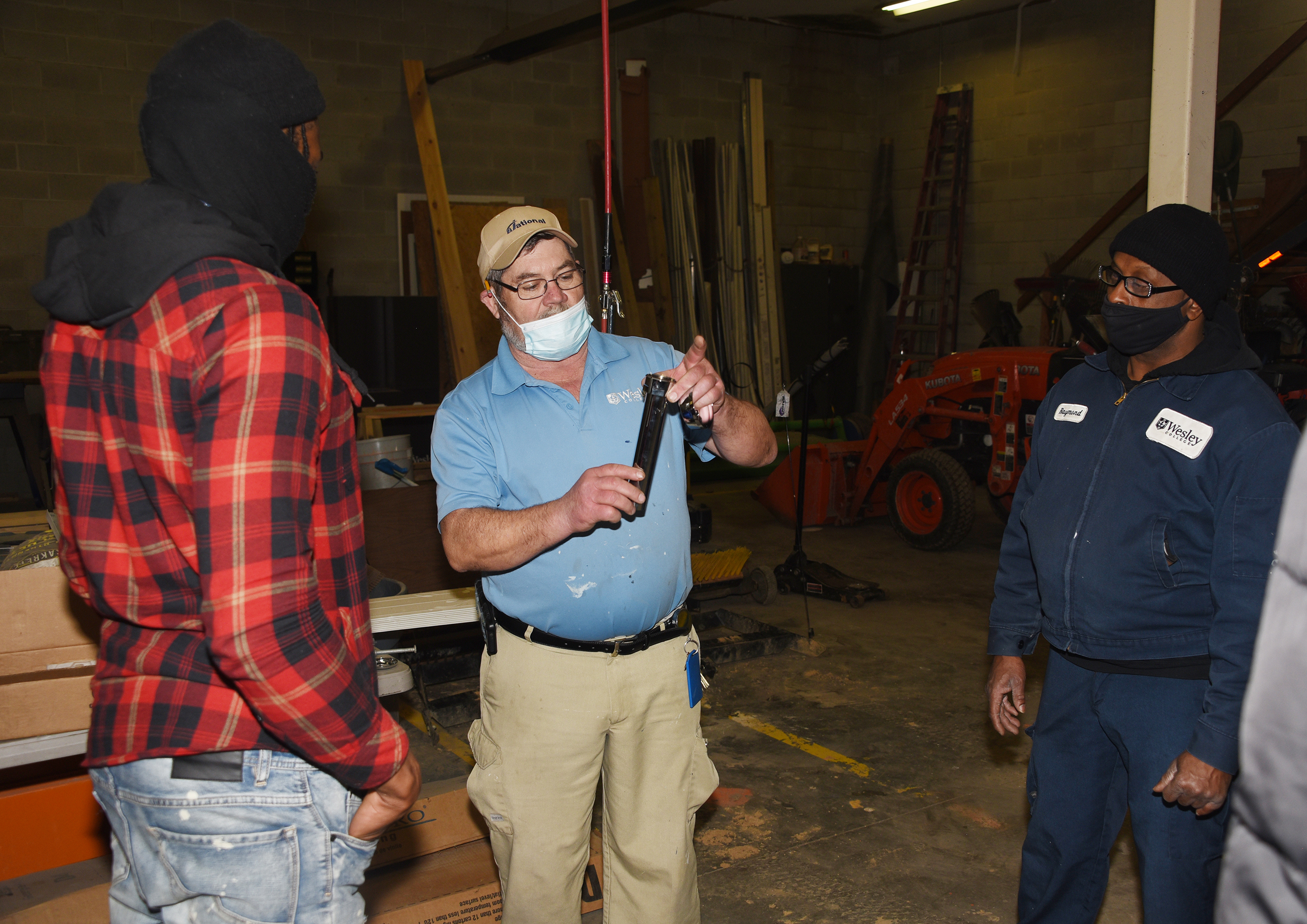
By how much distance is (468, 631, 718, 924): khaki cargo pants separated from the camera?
1.94 metres

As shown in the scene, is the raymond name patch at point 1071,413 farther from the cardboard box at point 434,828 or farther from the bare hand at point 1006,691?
the cardboard box at point 434,828

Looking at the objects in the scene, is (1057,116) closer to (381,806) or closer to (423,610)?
(423,610)

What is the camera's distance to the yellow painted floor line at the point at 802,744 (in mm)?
3627

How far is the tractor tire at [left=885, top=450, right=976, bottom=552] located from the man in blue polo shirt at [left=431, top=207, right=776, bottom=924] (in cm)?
491

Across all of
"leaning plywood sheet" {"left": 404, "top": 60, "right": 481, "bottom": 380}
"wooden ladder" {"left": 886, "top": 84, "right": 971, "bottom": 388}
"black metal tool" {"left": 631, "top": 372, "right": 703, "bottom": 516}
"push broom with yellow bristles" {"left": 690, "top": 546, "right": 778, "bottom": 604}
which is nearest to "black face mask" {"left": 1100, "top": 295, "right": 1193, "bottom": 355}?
"black metal tool" {"left": 631, "top": 372, "right": 703, "bottom": 516}

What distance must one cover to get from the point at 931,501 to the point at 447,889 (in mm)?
5296

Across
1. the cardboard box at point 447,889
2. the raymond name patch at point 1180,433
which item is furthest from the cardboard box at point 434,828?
the raymond name patch at point 1180,433

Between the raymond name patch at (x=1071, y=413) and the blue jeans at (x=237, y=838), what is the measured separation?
168 cm

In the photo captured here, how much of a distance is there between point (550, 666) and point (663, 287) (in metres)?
7.86

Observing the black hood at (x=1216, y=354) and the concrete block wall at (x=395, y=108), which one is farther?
the concrete block wall at (x=395, y=108)

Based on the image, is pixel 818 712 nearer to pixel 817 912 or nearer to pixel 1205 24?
pixel 817 912

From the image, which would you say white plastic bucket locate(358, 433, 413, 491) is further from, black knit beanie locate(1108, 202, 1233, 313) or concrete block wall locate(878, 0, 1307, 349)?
concrete block wall locate(878, 0, 1307, 349)

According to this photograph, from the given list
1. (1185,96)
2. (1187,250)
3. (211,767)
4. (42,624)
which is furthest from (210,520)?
(1185,96)

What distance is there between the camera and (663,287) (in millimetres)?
9477
